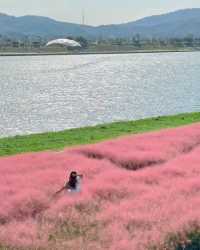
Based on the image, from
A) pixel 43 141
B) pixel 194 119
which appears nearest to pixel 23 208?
pixel 43 141

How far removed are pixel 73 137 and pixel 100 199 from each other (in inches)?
544

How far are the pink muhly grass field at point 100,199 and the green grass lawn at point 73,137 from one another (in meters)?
5.78

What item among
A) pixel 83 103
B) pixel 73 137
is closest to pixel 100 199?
pixel 73 137

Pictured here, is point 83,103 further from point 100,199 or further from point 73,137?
point 100,199

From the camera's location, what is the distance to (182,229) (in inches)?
539

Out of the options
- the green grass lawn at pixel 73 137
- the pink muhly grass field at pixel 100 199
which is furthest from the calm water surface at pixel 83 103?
the pink muhly grass field at pixel 100 199

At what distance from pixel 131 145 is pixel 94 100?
4384cm

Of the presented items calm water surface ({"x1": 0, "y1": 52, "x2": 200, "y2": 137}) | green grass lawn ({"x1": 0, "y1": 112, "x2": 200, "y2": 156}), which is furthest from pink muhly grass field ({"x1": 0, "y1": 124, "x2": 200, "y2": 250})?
calm water surface ({"x1": 0, "y1": 52, "x2": 200, "y2": 137})

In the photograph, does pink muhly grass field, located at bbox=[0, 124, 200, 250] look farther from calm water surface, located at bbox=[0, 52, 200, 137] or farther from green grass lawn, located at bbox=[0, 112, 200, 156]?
calm water surface, located at bbox=[0, 52, 200, 137]

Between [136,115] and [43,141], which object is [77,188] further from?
[136,115]

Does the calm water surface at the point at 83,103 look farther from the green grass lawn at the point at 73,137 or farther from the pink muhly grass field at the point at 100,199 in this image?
the pink muhly grass field at the point at 100,199

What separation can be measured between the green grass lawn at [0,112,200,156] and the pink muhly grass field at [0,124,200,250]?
5782mm

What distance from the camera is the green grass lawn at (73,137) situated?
2648 centimetres

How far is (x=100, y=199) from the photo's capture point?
52.4 feet
